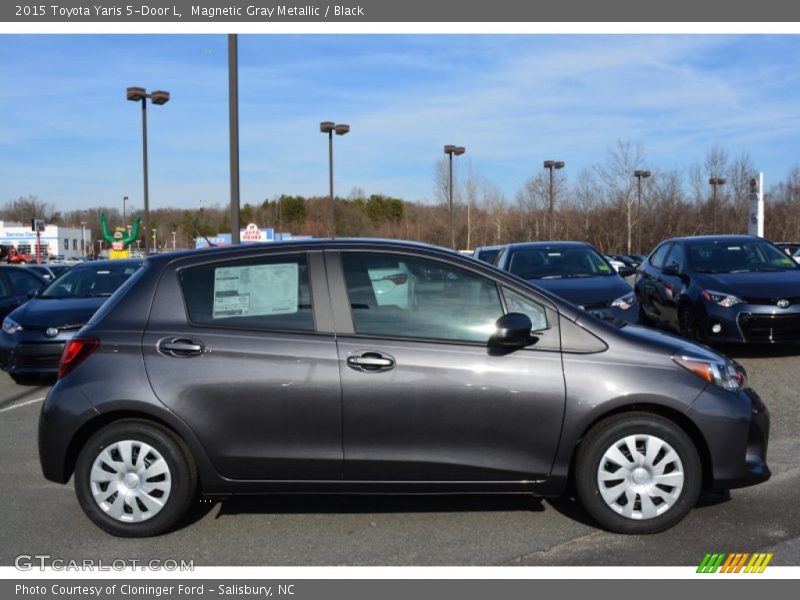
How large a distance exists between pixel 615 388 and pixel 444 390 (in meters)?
0.98

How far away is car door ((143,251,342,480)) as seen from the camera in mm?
4566

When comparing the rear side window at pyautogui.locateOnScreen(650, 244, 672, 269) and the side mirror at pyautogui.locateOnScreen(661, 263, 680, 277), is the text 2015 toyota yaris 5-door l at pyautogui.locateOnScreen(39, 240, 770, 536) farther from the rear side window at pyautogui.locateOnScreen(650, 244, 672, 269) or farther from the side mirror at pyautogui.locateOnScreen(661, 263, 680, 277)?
the rear side window at pyautogui.locateOnScreen(650, 244, 672, 269)

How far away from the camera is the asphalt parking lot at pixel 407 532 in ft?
14.3

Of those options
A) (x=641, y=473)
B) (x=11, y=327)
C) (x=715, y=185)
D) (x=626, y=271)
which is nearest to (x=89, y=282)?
(x=11, y=327)

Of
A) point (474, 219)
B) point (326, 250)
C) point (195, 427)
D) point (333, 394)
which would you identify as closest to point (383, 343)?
point (333, 394)

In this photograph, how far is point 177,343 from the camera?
4652 millimetres

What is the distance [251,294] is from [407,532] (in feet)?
5.66

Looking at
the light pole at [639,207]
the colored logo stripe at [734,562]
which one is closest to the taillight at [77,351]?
the colored logo stripe at [734,562]

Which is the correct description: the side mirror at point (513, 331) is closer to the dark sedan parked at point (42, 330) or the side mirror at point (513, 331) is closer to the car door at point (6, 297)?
the dark sedan parked at point (42, 330)

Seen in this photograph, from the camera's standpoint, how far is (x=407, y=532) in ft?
15.5

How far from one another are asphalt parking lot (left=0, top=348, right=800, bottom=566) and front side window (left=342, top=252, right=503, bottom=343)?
120cm

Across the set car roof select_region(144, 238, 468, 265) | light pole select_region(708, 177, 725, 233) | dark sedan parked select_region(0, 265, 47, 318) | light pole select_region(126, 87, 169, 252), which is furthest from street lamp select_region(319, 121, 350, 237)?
light pole select_region(708, 177, 725, 233)
